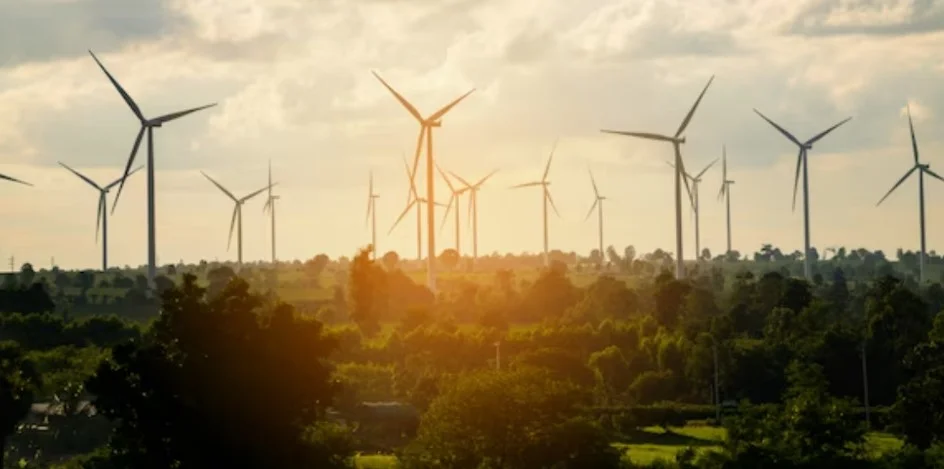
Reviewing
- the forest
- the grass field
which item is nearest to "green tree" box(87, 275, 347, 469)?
the forest

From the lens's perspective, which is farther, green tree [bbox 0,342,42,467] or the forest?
green tree [bbox 0,342,42,467]

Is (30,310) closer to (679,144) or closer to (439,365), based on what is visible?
(439,365)

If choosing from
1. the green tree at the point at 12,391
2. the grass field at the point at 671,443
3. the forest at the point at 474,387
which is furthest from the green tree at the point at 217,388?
the grass field at the point at 671,443

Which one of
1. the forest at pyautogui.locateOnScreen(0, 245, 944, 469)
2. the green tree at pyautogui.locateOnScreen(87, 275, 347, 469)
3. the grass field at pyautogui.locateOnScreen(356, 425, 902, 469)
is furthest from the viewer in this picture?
the grass field at pyautogui.locateOnScreen(356, 425, 902, 469)

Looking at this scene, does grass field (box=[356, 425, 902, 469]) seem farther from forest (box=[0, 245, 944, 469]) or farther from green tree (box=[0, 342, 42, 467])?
green tree (box=[0, 342, 42, 467])

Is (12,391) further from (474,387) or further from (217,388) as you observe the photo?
(474,387)

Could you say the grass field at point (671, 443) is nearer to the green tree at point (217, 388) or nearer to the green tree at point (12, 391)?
the green tree at point (12, 391)
